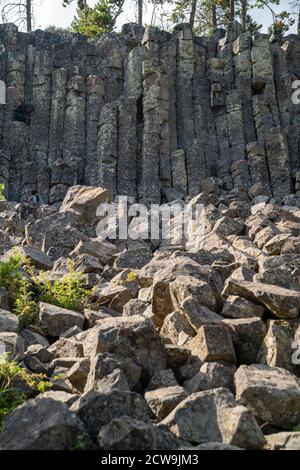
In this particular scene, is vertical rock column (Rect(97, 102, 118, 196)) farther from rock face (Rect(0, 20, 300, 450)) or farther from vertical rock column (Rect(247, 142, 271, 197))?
vertical rock column (Rect(247, 142, 271, 197))

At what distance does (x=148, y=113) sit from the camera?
35.3 metres

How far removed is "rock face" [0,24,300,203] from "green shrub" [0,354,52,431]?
78.8 feet

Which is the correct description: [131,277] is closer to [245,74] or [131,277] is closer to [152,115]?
[152,115]

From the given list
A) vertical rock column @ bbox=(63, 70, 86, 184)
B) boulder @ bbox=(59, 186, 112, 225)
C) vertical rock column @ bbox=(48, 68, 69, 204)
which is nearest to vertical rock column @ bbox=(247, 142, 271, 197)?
vertical rock column @ bbox=(63, 70, 86, 184)

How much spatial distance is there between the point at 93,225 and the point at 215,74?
24.2 meters

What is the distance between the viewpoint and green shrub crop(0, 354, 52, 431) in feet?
21.4

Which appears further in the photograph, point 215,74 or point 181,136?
point 215,74

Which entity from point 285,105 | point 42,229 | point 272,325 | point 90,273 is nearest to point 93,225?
point 42,229

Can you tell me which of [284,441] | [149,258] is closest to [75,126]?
[149,258]

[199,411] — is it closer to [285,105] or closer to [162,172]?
[162,172]

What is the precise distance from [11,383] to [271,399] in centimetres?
285
